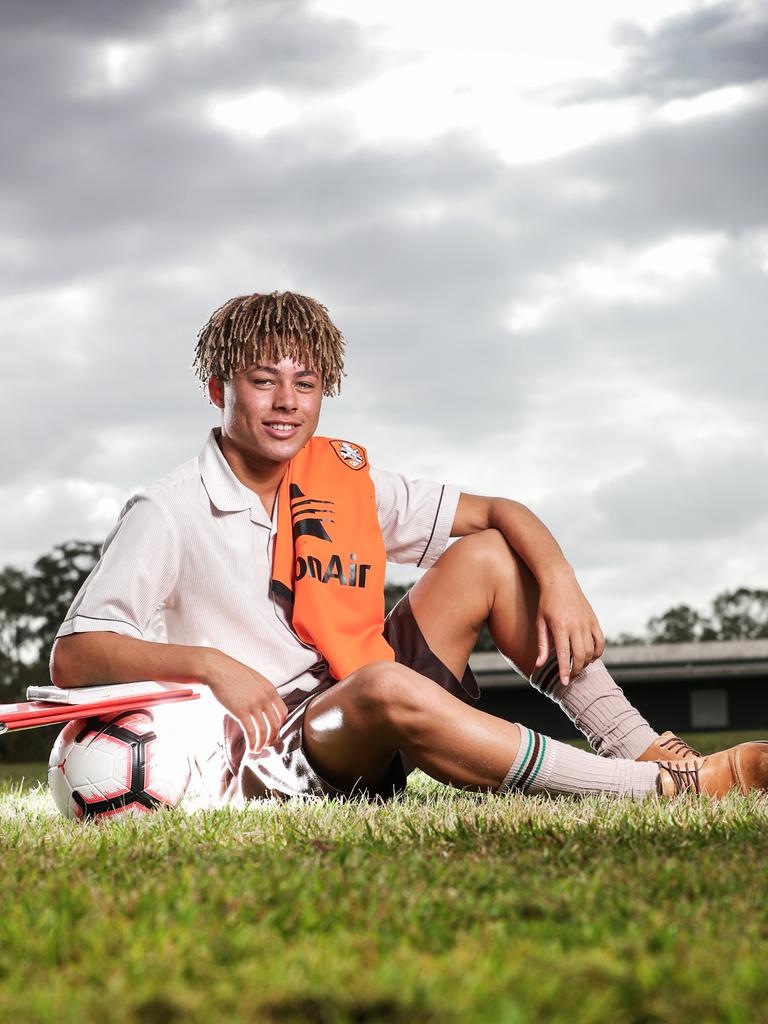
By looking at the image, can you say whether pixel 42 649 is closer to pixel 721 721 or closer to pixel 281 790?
pixel 721 721

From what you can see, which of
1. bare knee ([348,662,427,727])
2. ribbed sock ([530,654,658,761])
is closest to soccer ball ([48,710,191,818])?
bare knee ([348,662,427,727])

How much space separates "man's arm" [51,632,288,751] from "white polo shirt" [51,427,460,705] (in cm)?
8

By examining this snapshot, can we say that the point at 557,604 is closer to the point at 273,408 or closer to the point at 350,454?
the point at 350,454

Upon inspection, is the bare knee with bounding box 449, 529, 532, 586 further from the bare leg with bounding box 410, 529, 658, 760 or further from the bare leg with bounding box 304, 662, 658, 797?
the bare leg with bounding box 304, 662, 658, 797

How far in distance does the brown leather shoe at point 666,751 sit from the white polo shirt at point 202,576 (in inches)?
43.4

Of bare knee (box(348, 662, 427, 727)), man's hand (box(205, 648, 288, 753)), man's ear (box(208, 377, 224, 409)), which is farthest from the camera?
man's ear (box(208, 377, 224, 409))

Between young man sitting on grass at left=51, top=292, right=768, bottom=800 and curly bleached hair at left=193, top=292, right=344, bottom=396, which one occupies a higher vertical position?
curly bleached hair at left=193, top=292, right=344, bottom=396

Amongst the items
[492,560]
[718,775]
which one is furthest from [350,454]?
[718,775]

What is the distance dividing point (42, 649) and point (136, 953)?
93.7 feet

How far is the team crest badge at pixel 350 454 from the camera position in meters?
3.88

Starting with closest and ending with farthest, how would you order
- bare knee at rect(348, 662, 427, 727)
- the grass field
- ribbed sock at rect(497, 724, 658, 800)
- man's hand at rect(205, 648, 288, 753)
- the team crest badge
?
the grass field
bare knee at rect(348, 662, 427, 727)
man's hand at rect(205, 648, 288, 753)
ribbed sock at rect(497, 724, 658, 800)
the team crest badge

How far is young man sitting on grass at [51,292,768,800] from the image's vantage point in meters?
3.11

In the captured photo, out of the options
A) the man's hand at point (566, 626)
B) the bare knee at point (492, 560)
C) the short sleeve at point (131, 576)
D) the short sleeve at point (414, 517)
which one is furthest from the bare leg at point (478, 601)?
the short sleeve at point (131, 576)

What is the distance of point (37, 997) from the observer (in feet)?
4.18
